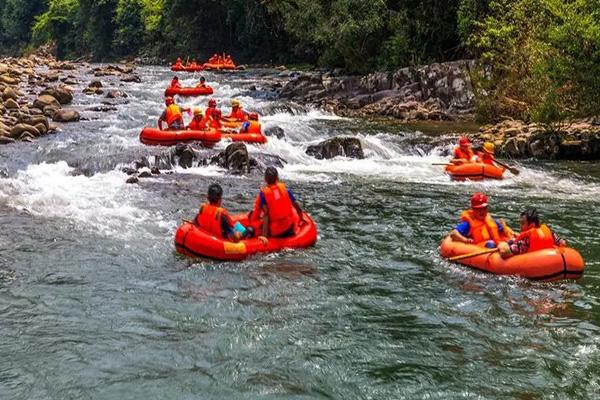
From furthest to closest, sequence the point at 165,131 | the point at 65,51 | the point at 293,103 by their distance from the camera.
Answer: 1. the point at 65,51
2. the point at 293,103
3. the point at 165,131

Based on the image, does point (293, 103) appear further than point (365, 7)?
No

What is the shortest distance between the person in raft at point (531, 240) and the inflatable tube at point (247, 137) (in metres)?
10.2

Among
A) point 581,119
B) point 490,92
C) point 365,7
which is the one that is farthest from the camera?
point 365,7

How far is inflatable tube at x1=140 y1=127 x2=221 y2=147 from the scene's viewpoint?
1626 centimetres

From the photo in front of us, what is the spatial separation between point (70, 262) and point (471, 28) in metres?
20.5

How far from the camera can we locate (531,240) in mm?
7828

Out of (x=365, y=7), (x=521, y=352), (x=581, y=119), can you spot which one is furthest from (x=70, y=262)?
(x=365, y=7)

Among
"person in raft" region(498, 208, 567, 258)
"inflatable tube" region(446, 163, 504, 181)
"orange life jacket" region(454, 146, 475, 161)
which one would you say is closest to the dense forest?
"orange life jacket" region(454, 146, 475, 161)

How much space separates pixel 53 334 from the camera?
20.8ft

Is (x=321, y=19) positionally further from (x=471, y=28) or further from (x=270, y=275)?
(x=270, y=275)

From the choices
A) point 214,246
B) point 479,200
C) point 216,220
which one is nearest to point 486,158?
point 479,200

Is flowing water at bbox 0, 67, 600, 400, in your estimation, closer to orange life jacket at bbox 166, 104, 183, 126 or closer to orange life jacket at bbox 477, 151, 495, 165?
orange life jacket at bbox 477, 151, 495, 165

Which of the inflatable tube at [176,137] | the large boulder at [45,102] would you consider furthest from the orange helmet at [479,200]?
the large boulder at [45,102]

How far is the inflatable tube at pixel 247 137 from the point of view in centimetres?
1723
